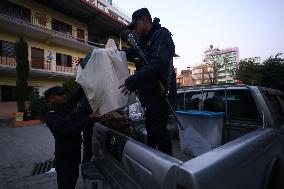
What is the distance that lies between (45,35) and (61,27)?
10.1 ft

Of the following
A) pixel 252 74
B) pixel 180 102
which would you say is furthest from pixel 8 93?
pixel 252 74

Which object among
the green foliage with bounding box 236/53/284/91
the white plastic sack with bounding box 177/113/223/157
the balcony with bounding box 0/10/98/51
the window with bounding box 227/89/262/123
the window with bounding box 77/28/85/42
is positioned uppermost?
the window with bounding box 77/28/85/42

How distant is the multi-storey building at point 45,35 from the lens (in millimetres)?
19047

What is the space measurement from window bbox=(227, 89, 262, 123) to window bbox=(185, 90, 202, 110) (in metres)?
0.46

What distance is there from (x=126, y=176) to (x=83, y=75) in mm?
1038

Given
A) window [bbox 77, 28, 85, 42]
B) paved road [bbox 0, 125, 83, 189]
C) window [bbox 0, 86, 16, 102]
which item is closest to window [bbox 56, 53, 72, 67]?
window [bbox 77, 28, 85, 42]

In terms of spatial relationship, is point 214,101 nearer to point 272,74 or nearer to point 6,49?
point 6,49

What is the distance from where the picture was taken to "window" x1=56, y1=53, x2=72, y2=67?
77.9ft

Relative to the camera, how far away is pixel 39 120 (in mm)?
15898

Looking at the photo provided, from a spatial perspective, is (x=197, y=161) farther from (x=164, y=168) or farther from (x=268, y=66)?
(x=268, y=66)

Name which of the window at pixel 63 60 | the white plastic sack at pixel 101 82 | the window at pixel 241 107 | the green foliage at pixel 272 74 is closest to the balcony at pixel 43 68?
the window at pixel 63 60

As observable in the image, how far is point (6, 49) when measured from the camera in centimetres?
1942

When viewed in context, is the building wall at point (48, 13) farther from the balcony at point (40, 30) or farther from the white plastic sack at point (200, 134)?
the white plastic sack at point (200, 134)

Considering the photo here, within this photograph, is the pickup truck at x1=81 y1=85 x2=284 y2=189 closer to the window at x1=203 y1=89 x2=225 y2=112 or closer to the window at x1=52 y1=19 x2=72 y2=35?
the window at x1=203 y1=89 x2=225 y2=112
